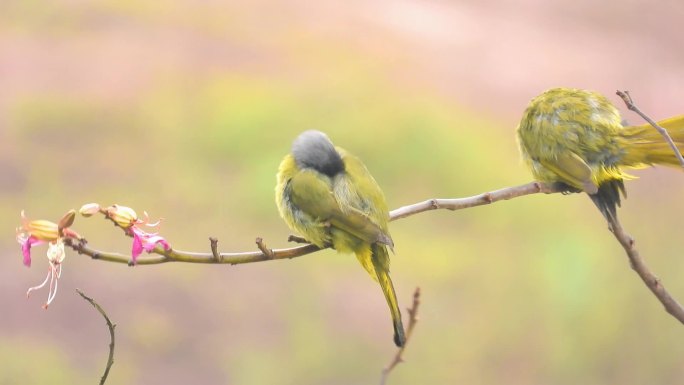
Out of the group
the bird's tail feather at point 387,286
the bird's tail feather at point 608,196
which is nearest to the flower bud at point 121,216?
the bird's tail feather at point 387,286

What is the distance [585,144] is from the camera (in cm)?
118

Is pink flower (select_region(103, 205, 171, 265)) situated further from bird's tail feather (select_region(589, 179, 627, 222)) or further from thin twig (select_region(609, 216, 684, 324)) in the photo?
bird's tail feather (select_region(589, 179, 627, 222))

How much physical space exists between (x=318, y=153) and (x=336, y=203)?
7 centimetres

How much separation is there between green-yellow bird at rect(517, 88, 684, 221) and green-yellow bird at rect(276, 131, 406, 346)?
0.92 feet

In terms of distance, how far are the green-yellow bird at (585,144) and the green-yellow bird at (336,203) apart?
281mm

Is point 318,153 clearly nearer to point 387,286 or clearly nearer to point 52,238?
point 387,286

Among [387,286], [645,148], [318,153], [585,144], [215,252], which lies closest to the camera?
[215,252]

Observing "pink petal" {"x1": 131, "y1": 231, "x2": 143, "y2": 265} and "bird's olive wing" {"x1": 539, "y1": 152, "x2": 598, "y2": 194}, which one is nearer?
"pink petal" {"x1": 131, "y1": 231, "x2": 143, "y2": 265}

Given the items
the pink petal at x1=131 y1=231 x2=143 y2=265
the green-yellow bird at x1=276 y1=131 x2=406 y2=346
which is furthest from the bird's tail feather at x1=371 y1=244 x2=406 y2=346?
the pink petal at x1=131 y1=231 x2=143 y2=265

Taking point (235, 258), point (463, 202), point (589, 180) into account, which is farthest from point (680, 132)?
point (235, 258)

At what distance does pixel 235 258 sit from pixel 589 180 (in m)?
0.58

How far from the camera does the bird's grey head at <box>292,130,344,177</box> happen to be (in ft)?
2.98

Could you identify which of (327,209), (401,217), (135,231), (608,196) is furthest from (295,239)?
(608,196)

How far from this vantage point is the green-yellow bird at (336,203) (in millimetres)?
848
